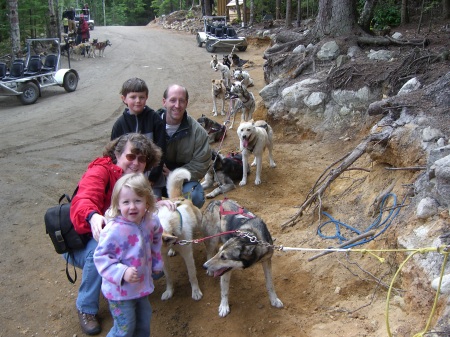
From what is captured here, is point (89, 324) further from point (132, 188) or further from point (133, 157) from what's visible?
point (132, 188)

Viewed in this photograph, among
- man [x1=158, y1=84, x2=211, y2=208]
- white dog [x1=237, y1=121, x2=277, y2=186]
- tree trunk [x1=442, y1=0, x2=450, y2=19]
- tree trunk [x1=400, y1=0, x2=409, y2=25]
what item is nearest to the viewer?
man [x1=158, y1=84, x2=211, y2=208]

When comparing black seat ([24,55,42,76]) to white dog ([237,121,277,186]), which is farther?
black seat ([24,55,42,76])

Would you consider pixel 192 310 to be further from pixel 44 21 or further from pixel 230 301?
pixel 44 21

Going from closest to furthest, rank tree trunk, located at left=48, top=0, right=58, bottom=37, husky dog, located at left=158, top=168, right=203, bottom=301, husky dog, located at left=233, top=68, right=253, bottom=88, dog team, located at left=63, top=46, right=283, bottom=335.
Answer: dog team, located at left=63, top=46, right=283, bottom=335, husky dog, located at left=158, top=168, right=203, bottom=301, husky dog, located at left=233, top=68, right=253, bottom=88, tree trunk, located at left=48, top=0, right=58, bottom=37

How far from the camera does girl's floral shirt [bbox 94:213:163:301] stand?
8.23 ft

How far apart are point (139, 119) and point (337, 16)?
6992 mm

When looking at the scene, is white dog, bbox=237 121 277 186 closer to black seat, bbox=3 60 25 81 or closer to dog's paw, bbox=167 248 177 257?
dog's paw, bbox=167 248 177 257

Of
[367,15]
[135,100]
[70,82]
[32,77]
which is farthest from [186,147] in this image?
[70,82]

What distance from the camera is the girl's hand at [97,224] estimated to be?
8.65 feet

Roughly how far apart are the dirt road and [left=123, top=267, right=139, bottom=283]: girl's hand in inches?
45.9

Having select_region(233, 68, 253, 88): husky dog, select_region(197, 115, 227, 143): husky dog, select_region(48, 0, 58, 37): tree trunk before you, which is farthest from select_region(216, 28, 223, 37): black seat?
select_region(197, 115, 227, 143): husky dog

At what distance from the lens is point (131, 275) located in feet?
7.98

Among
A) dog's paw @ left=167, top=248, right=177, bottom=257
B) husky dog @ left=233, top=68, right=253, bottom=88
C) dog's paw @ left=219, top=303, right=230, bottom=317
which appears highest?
husky dog @ left=233, top=68, right=253, bottom=88

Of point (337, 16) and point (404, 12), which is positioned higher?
point (404, 12)
